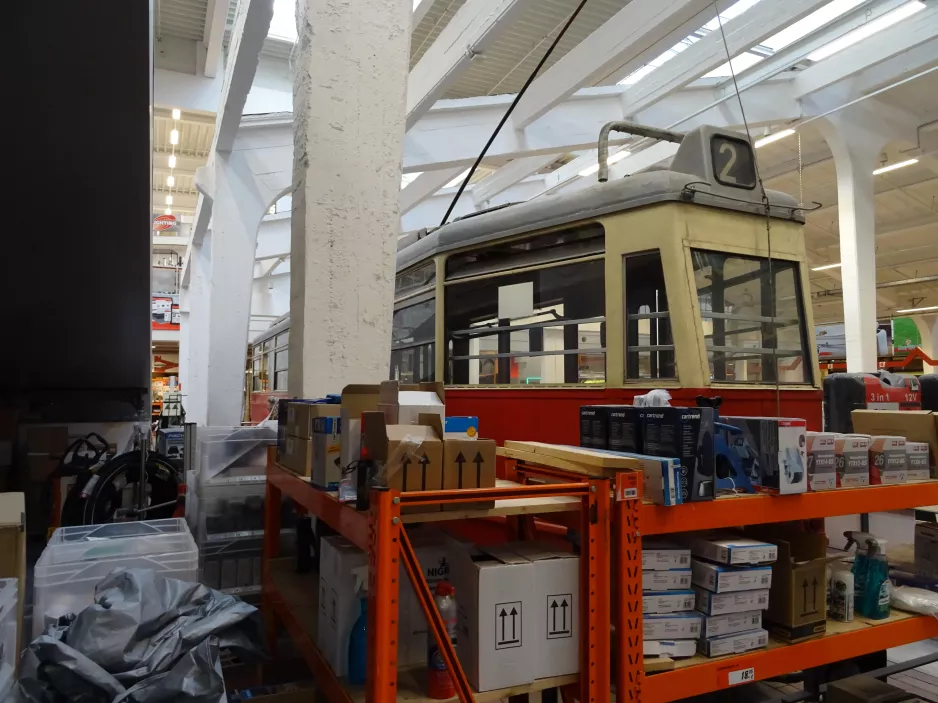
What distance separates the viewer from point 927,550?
3.77 metres

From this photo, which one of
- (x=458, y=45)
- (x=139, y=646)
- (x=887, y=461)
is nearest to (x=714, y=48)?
(x=458, y=45)

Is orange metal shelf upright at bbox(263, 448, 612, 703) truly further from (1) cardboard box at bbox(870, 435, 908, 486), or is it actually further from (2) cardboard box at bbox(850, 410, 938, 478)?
(2) cardboard box at bbox(850, 410, 938, 478)

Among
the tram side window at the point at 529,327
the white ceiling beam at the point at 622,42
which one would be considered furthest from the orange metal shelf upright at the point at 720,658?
the white ceiling beam at the point at 622,42

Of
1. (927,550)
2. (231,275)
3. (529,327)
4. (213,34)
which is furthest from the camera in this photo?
(213,34)

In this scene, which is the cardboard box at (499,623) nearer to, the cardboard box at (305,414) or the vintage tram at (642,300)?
the cardboard box at (305,414)

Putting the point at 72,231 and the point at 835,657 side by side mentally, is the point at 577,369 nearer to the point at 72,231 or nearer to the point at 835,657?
the point at 835,657

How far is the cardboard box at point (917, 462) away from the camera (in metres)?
3.14

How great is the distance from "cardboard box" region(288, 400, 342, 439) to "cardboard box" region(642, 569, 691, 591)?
1346 mm

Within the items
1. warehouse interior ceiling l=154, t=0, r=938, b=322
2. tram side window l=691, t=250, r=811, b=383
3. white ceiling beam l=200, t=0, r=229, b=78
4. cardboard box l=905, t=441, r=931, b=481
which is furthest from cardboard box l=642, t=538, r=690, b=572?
white ceiling beam l=200, t=0, r=229, b=78

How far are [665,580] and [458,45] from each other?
5105 mm

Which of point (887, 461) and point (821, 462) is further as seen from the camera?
point (887, 461)

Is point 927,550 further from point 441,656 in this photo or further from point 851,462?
point 441,656

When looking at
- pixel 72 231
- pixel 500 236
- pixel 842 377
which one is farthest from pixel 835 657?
pixel 842 377

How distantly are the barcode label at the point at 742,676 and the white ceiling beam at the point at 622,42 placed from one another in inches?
205
